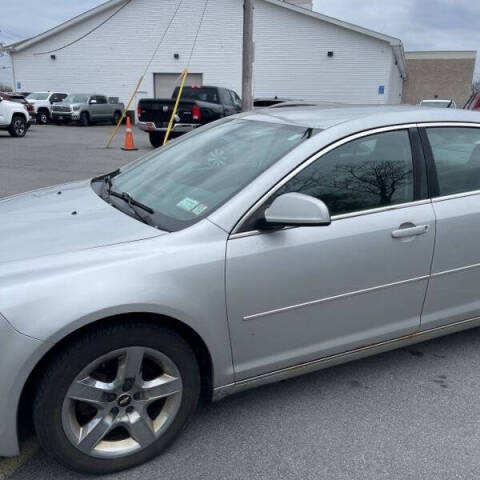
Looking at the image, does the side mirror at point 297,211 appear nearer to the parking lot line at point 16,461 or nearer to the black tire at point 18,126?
the parking lot line at point 16,461

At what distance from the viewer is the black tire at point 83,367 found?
2.04m

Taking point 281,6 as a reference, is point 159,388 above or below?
below

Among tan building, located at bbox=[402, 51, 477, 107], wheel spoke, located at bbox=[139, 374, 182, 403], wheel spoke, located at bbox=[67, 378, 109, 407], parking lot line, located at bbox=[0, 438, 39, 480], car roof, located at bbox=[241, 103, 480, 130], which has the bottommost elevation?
tan building, located at bbox=[402, 51, 477, 107]

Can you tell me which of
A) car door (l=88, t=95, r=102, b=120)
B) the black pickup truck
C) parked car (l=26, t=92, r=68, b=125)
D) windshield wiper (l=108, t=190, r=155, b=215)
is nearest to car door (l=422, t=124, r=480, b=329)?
windshield wiper (l=108, t=190, r=155, b=215)

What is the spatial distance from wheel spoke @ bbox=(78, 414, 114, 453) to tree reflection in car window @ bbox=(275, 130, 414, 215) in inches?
53.4

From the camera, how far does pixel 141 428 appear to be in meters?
2.30

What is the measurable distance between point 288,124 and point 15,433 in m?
2.05

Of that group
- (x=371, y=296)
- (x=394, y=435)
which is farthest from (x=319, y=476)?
(x=371, y=296)

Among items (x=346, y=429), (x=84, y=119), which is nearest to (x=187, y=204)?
(x=346, y=429)

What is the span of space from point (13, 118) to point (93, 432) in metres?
17.0

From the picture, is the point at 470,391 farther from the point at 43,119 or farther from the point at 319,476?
the point at 43,119

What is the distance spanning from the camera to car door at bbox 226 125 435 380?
2.39m

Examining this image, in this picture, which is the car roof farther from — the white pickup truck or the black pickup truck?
the white pickup truck

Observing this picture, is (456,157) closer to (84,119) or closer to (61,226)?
(61,226)
